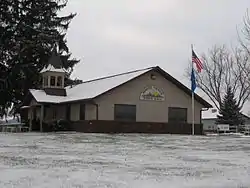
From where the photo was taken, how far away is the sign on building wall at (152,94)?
3478 cm

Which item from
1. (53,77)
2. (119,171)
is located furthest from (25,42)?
(119,171)

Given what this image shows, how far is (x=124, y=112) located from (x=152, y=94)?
101 inches

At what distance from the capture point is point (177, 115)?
36.0 meters

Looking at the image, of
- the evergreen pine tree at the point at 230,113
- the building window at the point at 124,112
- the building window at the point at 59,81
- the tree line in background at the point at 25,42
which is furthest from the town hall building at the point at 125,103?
the evergreen pine tree at the point at 230,113

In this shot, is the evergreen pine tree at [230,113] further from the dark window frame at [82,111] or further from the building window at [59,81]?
the dark window frame at [82,111]

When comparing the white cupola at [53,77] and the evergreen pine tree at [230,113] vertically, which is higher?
the white cupola at [53,77]

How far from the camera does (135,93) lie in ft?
113

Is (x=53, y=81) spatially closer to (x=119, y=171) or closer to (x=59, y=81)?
(x=59, y=81)

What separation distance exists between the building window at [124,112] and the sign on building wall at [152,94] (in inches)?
44.7

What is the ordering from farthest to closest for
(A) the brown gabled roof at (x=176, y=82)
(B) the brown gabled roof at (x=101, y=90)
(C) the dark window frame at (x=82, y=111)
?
(A) the brown gabled roof at (x=176, y=82), (C) the dark window frame at (x=82, y=111), (B) the brown gabled roof at (x=101, y=90)

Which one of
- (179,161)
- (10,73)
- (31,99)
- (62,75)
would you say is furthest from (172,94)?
(179,161)

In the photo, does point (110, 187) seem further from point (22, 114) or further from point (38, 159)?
point (22, 114)

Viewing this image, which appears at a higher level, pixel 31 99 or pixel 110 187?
pixel 31 99

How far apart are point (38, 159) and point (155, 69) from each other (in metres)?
24.0
